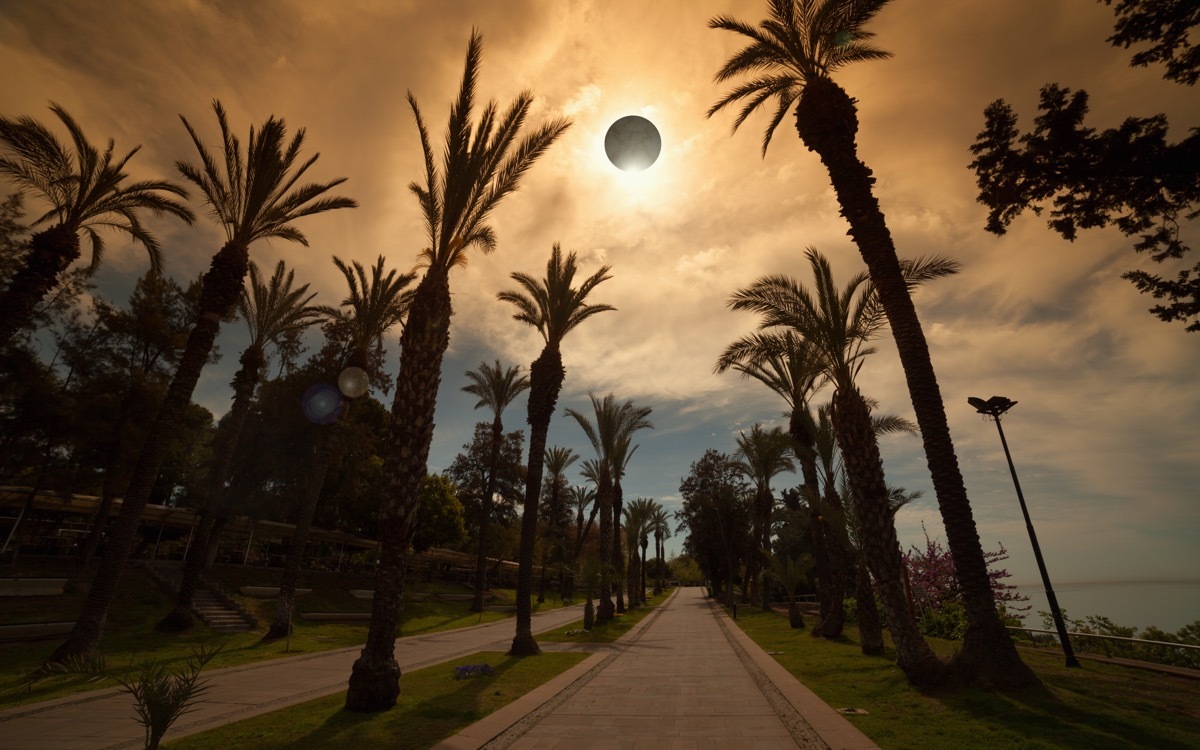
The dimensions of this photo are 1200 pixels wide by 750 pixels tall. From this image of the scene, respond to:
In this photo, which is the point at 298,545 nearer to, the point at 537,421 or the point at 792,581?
the point at 537,421

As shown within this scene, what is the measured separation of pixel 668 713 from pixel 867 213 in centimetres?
1017

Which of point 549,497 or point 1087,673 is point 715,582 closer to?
point 549,497

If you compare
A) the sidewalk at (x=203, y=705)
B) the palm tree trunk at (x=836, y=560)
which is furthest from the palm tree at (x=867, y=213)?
the sidewalk at (x=203, y=705)

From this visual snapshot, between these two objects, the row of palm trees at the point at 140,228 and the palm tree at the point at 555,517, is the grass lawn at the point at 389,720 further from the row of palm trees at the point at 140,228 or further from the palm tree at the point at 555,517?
the palm tree at the point at 555,517

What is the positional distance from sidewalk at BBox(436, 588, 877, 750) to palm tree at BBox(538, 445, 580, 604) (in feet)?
90.7

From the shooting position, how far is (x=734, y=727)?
23.2ft

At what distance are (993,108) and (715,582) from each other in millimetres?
49598

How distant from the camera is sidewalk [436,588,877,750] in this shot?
6.36 meters

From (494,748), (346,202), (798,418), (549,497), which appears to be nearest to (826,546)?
(798,418)

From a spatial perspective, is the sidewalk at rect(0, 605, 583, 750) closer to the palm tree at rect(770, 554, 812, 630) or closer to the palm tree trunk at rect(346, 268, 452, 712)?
the palm tree trunk at rect(346, 268, 452, 712)

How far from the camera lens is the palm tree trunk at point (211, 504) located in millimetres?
16766

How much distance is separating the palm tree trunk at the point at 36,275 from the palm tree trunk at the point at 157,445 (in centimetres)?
266

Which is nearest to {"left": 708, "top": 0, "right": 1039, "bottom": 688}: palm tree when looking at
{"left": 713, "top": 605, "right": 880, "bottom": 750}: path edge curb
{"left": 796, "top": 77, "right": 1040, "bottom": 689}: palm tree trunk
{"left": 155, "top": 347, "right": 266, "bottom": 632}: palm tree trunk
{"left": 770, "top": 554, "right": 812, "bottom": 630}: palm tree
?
{"left": 796, "top": 77, "right": 1040, "bottom": 689}: palm tree trunk

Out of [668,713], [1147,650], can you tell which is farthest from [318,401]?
[1147,650]
